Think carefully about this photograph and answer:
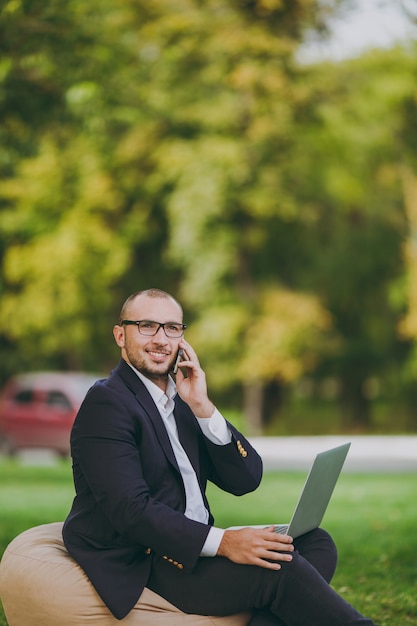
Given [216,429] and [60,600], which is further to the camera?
[216,429]

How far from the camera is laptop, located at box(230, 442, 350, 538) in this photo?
4207mm

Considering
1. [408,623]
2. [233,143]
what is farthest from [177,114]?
[408,623]

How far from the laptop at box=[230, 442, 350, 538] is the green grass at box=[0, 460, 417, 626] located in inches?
49.0

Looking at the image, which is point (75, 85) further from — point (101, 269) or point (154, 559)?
point (101, 269)

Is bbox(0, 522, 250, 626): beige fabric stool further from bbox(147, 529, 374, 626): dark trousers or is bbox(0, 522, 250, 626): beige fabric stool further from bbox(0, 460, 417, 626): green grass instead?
bbox(0, 460, 417, 626): green grass

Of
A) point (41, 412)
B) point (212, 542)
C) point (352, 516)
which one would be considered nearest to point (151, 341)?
point (212, 542)

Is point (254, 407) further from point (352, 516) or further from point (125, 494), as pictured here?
point (125, 494)

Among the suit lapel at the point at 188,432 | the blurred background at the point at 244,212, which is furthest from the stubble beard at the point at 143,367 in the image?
the blurred background at the point at 244,212

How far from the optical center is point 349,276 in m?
31.6

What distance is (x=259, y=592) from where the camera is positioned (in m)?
4.06

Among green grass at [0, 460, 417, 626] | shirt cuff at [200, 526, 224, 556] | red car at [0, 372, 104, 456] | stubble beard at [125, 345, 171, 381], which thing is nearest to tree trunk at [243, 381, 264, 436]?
red car at [0, 372, 104, 456]

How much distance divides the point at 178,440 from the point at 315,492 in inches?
23.8

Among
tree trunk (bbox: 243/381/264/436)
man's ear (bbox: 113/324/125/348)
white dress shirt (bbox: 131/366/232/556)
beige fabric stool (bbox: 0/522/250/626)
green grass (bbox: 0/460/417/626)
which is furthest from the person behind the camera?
tree trunk (bbox: 243/381/264/436)

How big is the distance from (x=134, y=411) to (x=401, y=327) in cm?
2438
